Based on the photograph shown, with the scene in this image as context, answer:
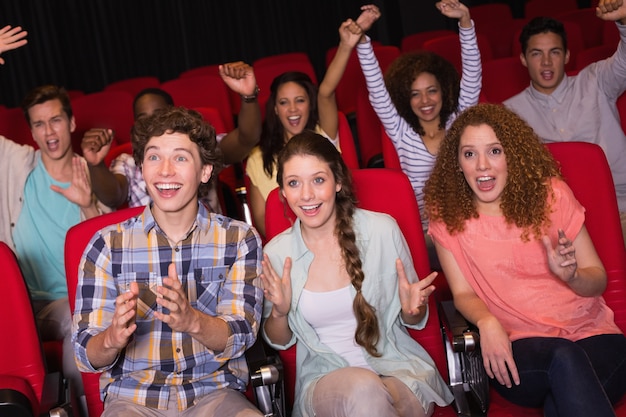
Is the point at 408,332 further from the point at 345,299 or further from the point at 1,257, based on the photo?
the point at 1,257

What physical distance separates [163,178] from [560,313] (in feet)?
3.85

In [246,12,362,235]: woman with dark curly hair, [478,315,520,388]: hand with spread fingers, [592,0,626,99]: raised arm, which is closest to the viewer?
[478,315,520,388]: hand with spread fingers

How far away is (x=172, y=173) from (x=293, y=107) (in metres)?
1.28

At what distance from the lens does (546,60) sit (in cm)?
366

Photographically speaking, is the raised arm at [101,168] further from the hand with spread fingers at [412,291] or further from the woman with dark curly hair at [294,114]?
the hand with spread fingers at [412,291]

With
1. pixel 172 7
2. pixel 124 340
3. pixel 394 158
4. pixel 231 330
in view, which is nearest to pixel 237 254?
pixel 231 330

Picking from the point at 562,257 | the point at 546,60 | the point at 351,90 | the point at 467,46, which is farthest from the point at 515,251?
the point at 351,90

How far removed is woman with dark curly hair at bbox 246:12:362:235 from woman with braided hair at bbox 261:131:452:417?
1.01 meters

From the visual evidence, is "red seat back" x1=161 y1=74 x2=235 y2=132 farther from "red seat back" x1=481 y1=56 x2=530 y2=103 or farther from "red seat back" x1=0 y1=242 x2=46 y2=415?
"red seat back" x1=0 y1=242 x2=46 y2=415

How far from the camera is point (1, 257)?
2346 mm

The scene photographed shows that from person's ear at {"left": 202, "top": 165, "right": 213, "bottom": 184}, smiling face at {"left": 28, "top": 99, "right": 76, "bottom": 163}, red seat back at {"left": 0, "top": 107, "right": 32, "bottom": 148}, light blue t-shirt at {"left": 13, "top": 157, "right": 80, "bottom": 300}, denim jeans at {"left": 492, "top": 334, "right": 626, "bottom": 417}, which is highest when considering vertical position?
red seat back at {"left": 0, "top": 107, "right": 32, "bottom": 148}

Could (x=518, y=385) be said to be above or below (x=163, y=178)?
below

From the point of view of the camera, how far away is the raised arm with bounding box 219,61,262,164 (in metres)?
3.18

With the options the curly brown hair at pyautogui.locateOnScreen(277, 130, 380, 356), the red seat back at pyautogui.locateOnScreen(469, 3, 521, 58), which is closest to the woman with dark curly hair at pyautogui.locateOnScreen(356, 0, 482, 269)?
the curly brown hair at pyautogui.locateOnScreen(277, 130, 380, 356)
